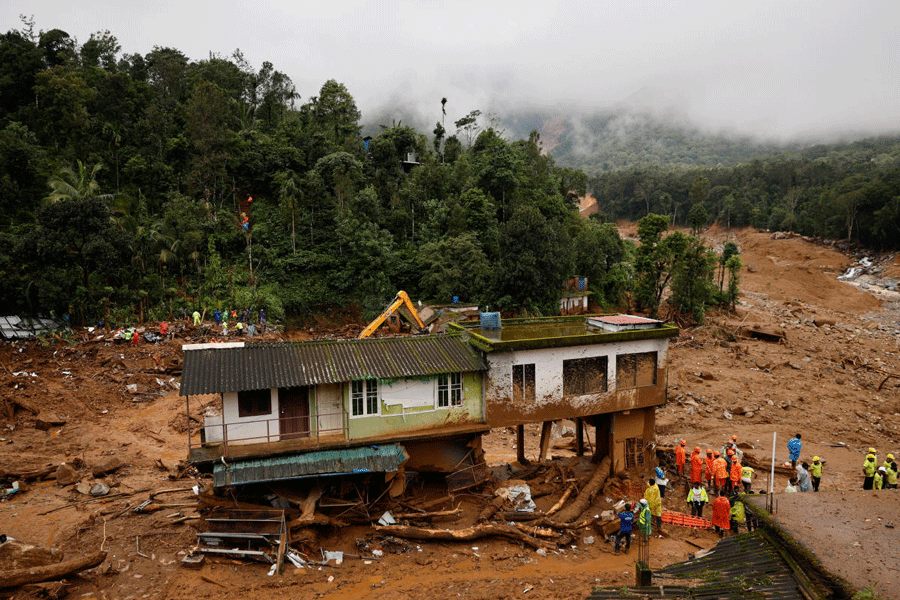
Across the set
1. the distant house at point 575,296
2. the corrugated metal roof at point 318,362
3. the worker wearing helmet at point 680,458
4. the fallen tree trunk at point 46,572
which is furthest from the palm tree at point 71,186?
the distant house at point 575,296

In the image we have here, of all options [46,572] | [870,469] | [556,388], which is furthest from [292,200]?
[870,469]

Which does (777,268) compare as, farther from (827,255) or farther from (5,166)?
(5,166)

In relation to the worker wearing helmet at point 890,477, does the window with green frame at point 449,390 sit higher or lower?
higher

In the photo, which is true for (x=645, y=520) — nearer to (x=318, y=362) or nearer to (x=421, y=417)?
(x=421, y=417)

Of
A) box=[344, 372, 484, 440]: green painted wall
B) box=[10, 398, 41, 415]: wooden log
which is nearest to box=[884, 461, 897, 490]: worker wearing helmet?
box=[344, 372, 484, 440]: green painted wall

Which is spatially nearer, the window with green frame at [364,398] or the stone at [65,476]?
the window with green frame at [364,398]

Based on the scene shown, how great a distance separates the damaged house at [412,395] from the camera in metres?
14.3

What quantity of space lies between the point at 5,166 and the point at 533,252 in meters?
36.4

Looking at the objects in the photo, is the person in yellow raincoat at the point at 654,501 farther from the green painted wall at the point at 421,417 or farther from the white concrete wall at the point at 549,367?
the green painted wall at the point at 421,417

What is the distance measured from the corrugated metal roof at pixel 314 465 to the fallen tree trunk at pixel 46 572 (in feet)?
Answer: 10.0

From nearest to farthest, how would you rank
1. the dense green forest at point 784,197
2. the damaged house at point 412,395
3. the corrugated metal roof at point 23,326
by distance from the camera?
the damaged house at point 412,395 < the corrugated metal roof at point 23,326 < the dense green forest at point 784,197

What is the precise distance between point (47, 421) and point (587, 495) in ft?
70.3

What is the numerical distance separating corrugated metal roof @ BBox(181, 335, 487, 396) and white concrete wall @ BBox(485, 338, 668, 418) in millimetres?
596

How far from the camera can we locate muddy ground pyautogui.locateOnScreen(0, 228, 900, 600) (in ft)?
41.0
